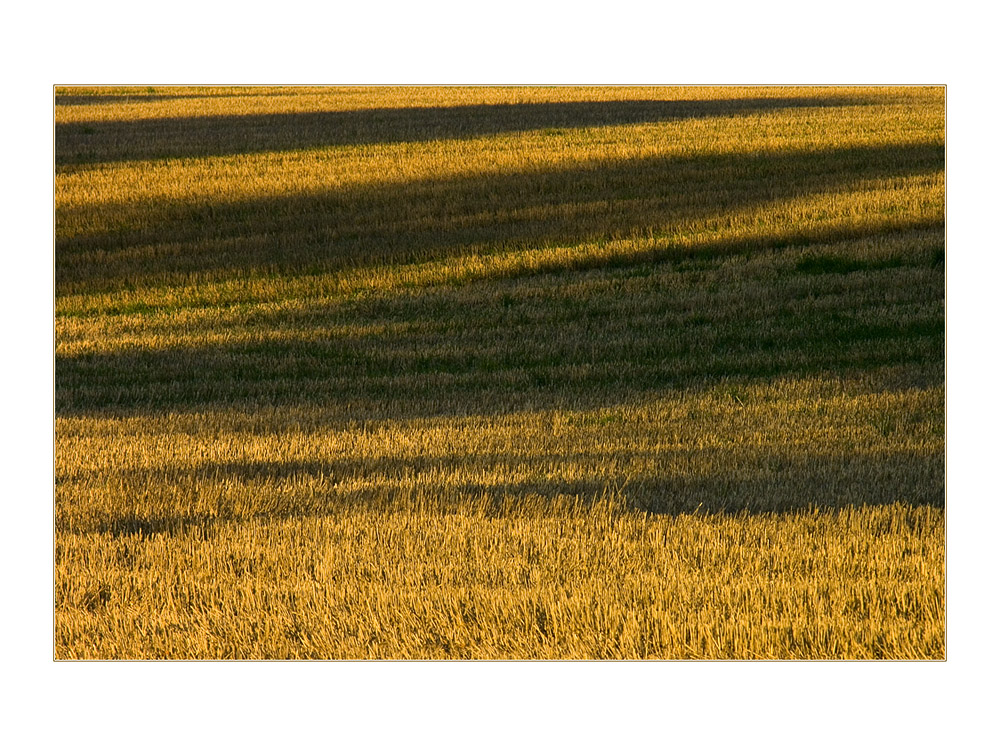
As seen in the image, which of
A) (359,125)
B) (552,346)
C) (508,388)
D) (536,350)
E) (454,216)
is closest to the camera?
(508,388)

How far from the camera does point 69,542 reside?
6195mm

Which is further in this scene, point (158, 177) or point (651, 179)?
point (158, 177)

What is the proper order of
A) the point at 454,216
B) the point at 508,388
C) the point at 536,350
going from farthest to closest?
the point at 454,216, the point at 536,350, the point at 508,388

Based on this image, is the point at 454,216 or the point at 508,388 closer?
the point at 508,388

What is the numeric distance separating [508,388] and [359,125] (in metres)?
20.8

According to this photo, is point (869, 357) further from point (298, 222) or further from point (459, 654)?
point (298, 222)

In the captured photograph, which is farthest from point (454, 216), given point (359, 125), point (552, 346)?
point (359, 125)

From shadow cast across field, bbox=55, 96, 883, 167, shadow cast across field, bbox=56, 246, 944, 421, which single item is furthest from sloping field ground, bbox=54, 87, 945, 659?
shadow cast across field, bbox=55, 96, 883, 167

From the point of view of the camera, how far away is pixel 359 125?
30.6m

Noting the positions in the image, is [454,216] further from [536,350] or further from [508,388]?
[508,388]

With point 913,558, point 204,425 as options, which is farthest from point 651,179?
point 913,558

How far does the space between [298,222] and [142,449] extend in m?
14.0

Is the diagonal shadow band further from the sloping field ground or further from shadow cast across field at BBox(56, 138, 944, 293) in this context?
shadow cast across field at BBox(56, 138, 944, 293)

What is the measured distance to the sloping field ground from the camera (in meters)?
5.15
